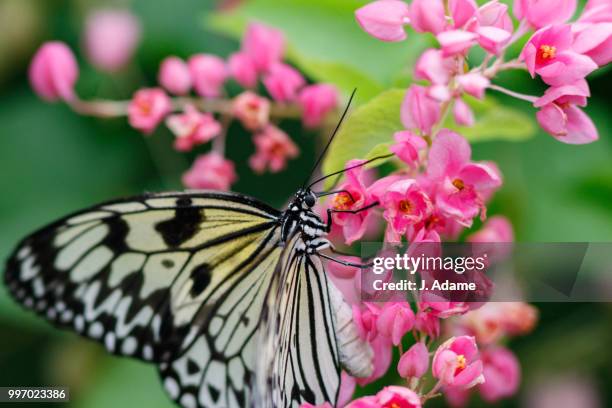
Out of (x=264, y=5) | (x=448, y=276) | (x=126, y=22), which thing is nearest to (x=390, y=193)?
(x=448, y=276)

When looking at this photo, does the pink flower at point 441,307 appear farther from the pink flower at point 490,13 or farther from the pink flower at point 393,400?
the pink flower at point 490,13

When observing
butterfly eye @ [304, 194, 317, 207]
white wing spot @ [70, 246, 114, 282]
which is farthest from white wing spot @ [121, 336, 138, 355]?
butterfly eye @ [304, 194, 317, 207]

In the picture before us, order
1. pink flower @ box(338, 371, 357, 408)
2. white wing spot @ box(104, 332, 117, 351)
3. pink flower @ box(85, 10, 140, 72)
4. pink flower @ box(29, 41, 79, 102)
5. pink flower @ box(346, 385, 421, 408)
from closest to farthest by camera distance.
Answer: pink flower @ box(346, 385, 421, 408), pink flower @ box(338, 371, 357, 408), white wing spot @ box(104, 332, 117, 351), pink flower @ box(29, 41, 79, 102), pink flower @ box(85, 10, 140, 72)

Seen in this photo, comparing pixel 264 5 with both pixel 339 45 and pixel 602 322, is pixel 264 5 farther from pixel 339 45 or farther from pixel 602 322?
pixel 602 322

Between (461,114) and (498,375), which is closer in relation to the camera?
(461,114)

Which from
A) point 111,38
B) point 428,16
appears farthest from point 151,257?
point 111,38

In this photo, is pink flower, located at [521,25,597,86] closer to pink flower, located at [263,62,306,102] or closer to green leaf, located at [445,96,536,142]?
green leaf, located at [445,96,536,142]

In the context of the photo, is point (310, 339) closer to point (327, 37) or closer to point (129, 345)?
point (129, 345)
